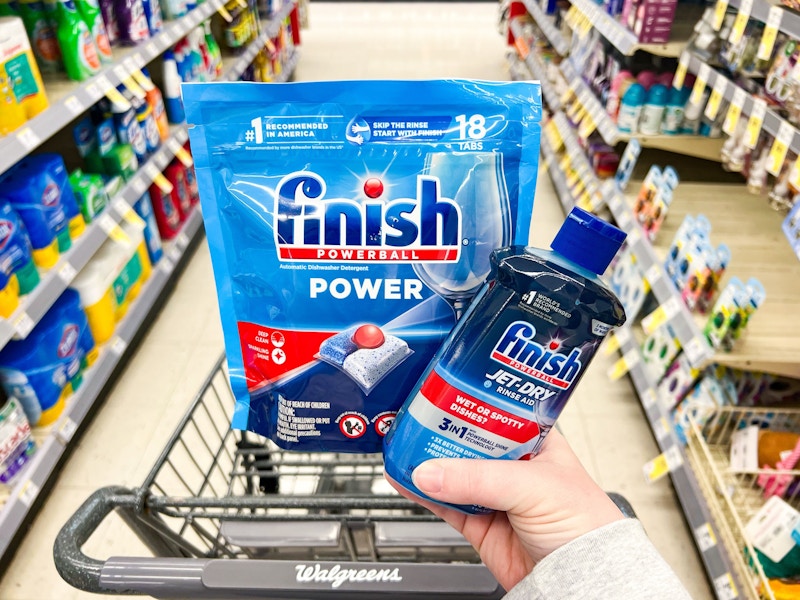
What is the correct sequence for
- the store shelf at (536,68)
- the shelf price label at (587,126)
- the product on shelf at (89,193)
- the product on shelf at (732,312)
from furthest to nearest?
the store shelf at (536,68) < the shelf price label at (587,126) < the product on shelf at (89,193) < the product on shelf at (732,312)

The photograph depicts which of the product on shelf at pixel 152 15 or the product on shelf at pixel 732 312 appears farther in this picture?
the product on shelf at pixel 152 15

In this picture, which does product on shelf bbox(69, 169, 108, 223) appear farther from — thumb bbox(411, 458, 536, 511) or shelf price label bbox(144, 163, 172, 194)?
thumb bbox(411, 458, 536, 511)

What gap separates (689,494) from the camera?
1.57 meters

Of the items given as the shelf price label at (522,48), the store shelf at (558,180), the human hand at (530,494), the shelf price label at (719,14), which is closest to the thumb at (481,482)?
the human hand at (530,494)

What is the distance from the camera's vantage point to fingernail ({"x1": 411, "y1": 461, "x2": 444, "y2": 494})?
60 centimetres

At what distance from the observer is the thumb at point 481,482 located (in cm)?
60

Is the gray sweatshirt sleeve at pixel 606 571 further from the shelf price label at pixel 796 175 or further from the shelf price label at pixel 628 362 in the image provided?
the shelf price label at pixel 628 362

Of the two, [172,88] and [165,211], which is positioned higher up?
[172,88]

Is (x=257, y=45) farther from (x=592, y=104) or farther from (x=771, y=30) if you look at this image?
(x=771, y=30)

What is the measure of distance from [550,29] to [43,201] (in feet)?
9.87

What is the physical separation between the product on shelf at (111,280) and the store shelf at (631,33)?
1850 mm

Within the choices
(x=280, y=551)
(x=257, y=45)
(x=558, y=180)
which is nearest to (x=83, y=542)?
(x=280, y=551)

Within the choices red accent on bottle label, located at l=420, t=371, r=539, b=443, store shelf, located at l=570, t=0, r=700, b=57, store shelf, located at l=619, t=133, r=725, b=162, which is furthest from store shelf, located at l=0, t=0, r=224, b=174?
store shelf, located at l=619, t=133, r=725, b=162

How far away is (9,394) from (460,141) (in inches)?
61.0
